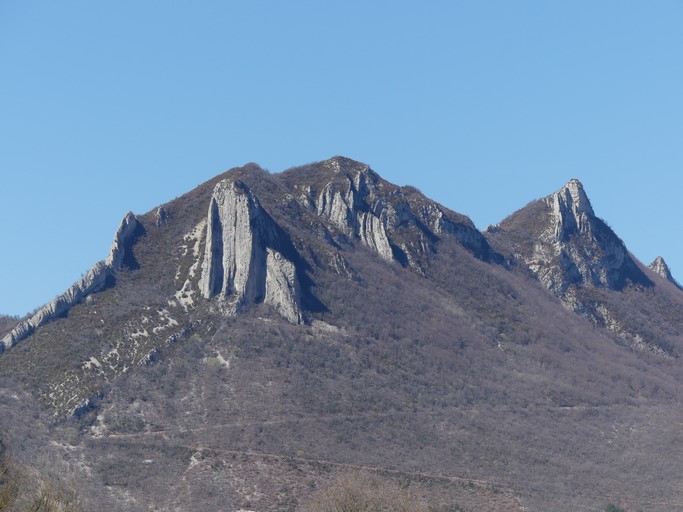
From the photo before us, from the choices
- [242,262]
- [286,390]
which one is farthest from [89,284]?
[286,390]

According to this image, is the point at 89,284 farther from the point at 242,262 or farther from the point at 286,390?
the point at 286,390

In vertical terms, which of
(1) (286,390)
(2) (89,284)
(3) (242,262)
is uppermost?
(3) (242,262)

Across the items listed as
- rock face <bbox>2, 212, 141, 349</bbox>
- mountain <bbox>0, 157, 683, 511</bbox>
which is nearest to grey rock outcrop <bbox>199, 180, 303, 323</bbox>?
mountain <bbox>0, 157, 683, 511</bbox>

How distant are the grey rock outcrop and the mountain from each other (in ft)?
0.93

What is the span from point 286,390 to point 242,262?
23.4 metres

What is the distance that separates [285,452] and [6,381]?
32683mm

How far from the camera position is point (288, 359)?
15925cm

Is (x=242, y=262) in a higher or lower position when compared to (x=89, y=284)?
higher

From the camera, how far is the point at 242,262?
6678 inches

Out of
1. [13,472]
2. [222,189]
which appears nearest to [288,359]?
[222,189]

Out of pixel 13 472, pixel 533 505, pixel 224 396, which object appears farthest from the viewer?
pixel 224 396

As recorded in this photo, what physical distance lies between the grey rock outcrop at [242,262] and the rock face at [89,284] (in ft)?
37.7

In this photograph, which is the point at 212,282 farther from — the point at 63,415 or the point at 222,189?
the point at 63,415

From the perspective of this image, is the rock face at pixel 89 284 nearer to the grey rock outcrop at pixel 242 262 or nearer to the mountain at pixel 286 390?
the mountain at pixel 286 390
